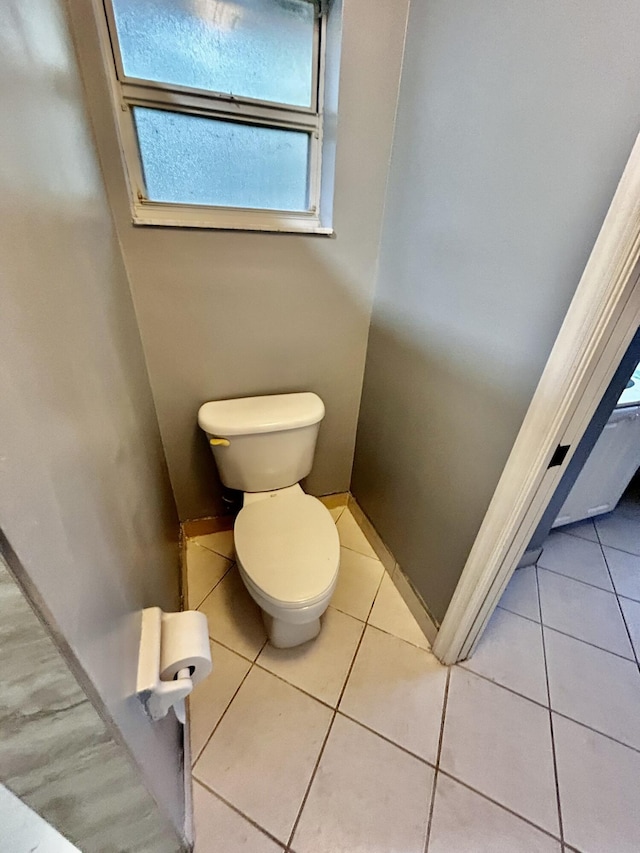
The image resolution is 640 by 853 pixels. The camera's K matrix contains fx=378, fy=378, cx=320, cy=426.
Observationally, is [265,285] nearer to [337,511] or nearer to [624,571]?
[337,511]

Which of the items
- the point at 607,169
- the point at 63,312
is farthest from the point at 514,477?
the point at 63,312

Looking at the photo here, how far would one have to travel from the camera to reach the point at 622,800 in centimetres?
104

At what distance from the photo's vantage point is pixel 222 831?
943 mm

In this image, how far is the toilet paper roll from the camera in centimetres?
81

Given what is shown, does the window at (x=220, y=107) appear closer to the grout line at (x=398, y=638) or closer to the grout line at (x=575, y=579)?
the grout line at (x=398, y=638)

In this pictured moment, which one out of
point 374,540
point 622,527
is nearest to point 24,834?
point 374,540

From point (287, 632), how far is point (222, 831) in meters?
0.48

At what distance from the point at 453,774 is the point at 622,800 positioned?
1.51 ft

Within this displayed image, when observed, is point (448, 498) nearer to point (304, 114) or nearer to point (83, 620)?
point (83, 620)

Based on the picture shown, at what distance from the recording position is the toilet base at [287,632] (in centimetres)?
126

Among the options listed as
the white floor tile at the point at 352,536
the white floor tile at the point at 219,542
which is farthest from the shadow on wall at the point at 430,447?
the white floor tile at the point at 219,542

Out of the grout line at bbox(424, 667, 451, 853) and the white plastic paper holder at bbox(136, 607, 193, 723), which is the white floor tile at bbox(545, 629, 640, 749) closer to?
the grout line at bbox(424, 667, 451, 853)

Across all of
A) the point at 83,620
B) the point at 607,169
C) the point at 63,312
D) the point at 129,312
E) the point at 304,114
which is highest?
the point at 304,114

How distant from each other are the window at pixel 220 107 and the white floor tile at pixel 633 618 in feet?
6.18
